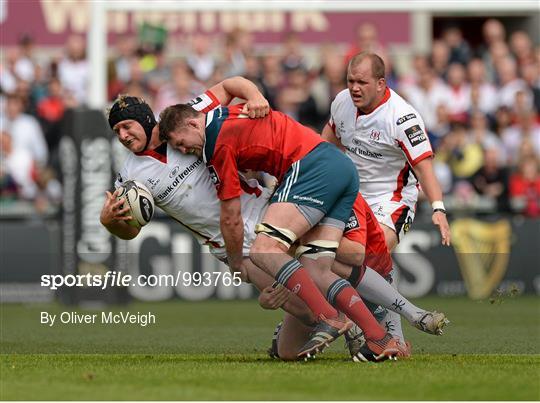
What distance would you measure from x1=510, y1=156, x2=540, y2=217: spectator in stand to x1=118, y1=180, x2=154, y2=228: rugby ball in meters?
9.74

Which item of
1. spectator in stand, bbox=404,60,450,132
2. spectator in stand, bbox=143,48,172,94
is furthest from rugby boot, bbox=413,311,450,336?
spectator in stand, bbox=143,48,172,94

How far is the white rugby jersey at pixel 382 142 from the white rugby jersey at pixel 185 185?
1.15m

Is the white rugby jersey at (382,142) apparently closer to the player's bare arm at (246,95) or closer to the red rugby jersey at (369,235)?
the red rugby jersey at (369,235)

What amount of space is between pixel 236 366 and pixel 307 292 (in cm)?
70

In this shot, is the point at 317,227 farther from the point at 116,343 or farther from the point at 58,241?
the point at 58,241

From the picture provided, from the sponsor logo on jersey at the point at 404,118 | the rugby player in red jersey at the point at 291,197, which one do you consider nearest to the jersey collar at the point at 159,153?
the rugby player in red jersey at the point at 291,197

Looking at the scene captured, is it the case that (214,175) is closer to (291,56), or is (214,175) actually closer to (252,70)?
(252,70)

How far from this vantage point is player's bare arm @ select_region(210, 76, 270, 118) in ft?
30.8

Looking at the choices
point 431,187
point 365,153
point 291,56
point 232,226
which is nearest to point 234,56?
point 291,56

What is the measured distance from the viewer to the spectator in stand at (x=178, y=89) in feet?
60.3

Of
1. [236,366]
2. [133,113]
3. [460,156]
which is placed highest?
[133,113]

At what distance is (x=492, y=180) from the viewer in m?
18.8

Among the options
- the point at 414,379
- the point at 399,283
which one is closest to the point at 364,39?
the point at 399,283

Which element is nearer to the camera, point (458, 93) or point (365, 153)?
point (365, 153)
